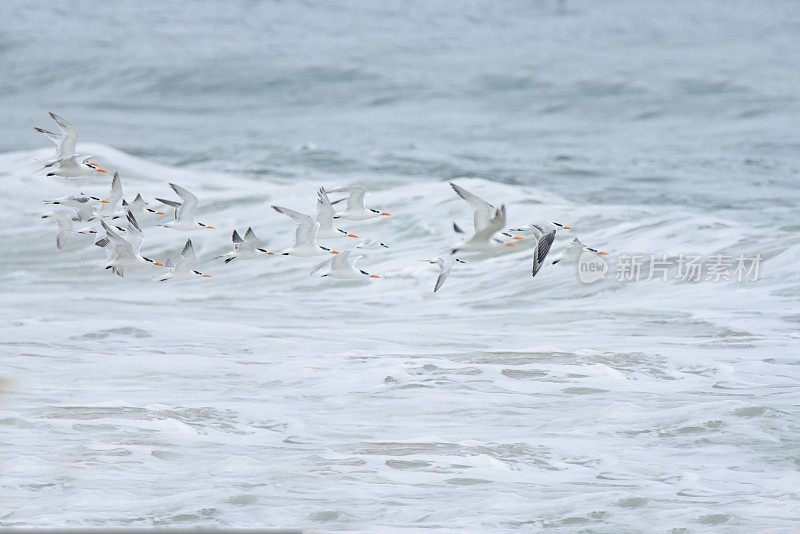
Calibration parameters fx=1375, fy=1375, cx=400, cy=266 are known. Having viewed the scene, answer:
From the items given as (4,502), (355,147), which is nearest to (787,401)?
(4,502)

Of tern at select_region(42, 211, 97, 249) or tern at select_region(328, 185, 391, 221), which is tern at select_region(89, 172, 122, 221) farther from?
tern at select_region(328, 185, 391, 221)

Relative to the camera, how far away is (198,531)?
28.5 ft

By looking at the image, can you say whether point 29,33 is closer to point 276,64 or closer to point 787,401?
point 276,64

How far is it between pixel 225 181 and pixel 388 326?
34.3 feet

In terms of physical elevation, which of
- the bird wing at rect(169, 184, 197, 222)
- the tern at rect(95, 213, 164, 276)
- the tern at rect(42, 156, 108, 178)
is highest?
the tern at rect(42, 156, 108, 178)

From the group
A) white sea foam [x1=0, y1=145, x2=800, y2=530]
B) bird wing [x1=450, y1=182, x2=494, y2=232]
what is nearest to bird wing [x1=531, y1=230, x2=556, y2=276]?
bird wing [x1=450, y1=182, x2=494, y2=232]

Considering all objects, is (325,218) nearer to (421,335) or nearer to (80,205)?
(421,335)

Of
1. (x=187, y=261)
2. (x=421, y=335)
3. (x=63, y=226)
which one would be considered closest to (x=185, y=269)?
(x=187, y=261)

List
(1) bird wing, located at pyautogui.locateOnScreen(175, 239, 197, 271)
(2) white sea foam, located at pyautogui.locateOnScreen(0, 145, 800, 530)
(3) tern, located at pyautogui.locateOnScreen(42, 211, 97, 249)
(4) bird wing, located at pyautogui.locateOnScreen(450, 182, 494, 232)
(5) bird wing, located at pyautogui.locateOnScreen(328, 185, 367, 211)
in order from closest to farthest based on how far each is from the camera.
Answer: (2) white sea foam, located at pyautogui.locateOnScreen(0, 145, 800, 530)
(4) bird wing, located at pyautogui.locateOnScreen(450, 182, 494, 232)
(1) bird wing, located at pyautogui.locateOnScreen(175, 239, 197, 271)
(5) bird wing, located at pyautogui.locateOnScreen(328, 185, 367, 211)
(3) tern, located at pyautogui.locateOnScreen(42, 211, 97, 249)

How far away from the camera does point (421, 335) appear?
14516 millimetres

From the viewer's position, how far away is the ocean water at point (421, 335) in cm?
950

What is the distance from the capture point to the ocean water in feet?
31.2

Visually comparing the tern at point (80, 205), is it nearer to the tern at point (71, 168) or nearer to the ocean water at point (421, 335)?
the tern at point (71, 168)

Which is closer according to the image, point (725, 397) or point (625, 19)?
point (725, 397)
